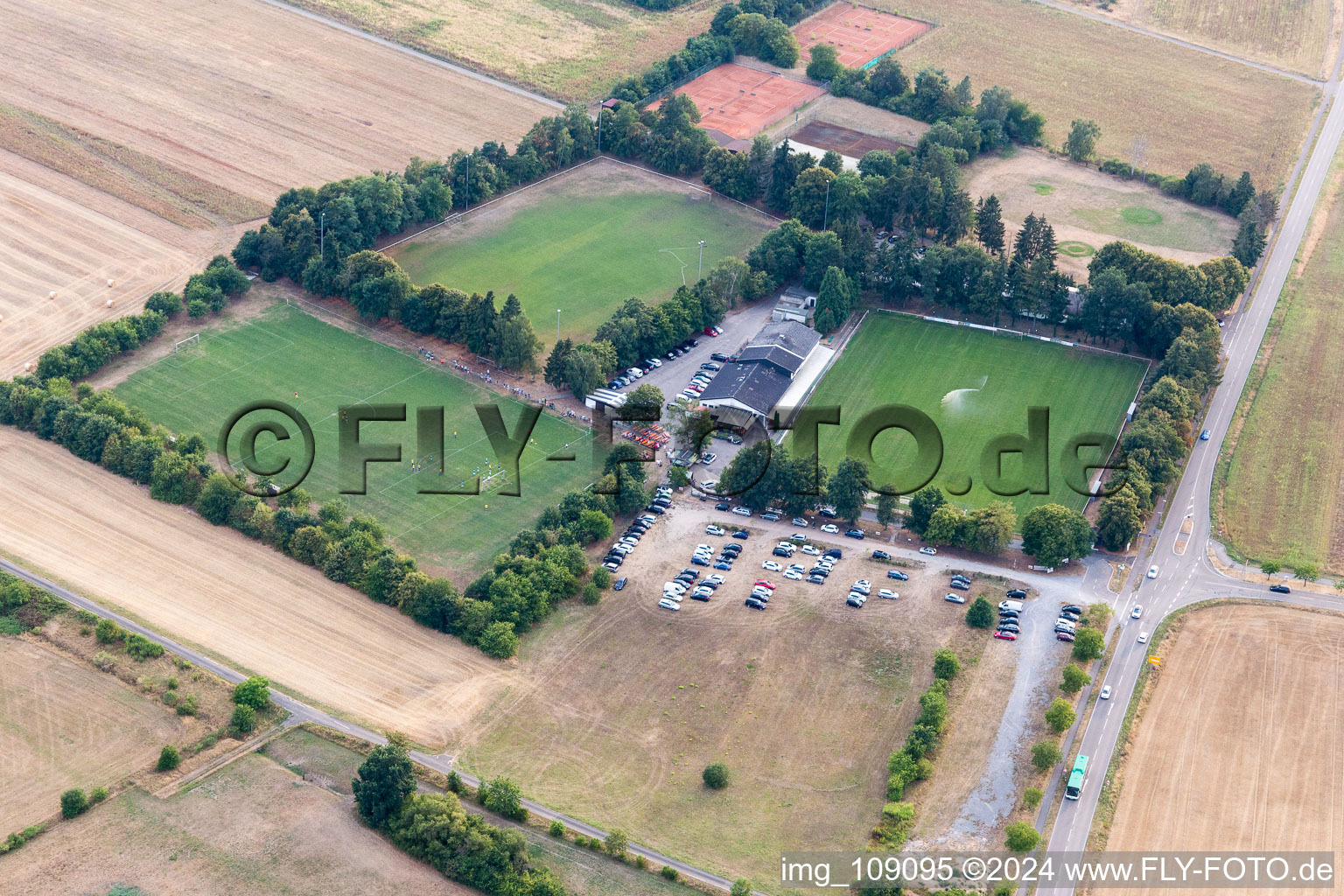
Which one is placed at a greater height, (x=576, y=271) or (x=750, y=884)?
Answer: (x=576, y=271)

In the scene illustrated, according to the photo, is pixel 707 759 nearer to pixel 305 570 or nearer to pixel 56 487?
pixel 305 570

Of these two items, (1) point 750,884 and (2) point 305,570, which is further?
(2) point 305,570

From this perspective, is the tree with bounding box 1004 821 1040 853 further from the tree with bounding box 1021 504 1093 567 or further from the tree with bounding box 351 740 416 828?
the tree with bounding box 351 740 416 828

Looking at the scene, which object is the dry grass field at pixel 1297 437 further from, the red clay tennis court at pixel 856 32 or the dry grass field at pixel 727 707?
the red clay tennis court at pixel 856 32

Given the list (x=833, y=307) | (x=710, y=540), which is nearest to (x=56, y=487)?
(x=710, y=540)

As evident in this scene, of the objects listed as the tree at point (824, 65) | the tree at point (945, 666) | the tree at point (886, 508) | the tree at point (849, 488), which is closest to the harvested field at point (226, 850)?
the tree at point (945, 666)

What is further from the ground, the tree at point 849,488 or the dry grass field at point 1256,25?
the dry grass field at point 1256,25

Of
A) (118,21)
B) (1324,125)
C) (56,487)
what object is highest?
(1324,125)

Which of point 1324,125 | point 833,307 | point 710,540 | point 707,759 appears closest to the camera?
point 707,759
